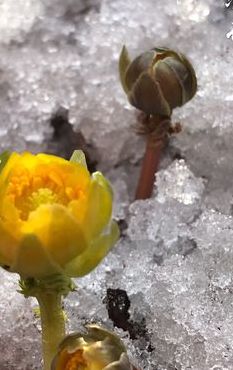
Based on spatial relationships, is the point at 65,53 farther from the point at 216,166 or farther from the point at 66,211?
the point at 66,211

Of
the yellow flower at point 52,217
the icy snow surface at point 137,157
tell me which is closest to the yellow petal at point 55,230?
the yellow flower at point 52,217

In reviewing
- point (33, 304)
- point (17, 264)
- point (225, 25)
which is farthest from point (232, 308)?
point (225, 25)

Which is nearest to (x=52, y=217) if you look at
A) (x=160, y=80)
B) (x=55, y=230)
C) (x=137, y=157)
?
(x=55, y=230)

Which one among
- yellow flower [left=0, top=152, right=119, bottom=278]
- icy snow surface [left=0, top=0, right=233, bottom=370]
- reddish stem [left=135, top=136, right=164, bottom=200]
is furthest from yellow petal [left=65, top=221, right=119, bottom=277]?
reddish stem [left=135, top=136, right=164, bottom=200]

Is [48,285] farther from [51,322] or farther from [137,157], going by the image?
[137,157]

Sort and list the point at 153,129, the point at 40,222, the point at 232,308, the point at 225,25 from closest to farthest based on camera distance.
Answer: the point at 40,222, the point at 232,308, the point at 153,129, the point at 225,25

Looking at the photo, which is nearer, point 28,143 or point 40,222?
point 40,222

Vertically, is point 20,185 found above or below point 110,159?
above
